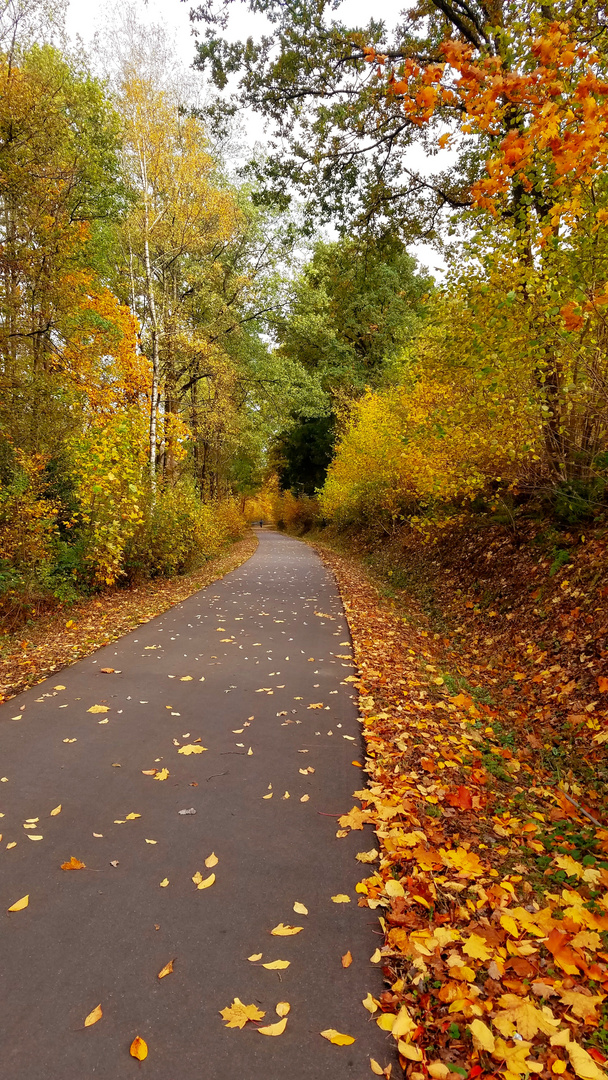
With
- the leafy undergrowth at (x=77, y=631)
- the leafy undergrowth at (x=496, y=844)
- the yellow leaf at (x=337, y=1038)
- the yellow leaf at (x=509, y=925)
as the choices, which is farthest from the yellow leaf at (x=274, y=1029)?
the leafy undergrowth at (x=77, y=631)

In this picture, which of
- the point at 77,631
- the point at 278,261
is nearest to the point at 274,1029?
the point at 77,631

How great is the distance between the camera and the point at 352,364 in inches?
969

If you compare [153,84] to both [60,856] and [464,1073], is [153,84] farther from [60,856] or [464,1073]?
[464,1073]

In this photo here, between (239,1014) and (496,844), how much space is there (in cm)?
187

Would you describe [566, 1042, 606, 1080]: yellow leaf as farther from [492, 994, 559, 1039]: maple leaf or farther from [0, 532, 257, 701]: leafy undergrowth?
[0, 532, 257, 701]: leafy undergrowth

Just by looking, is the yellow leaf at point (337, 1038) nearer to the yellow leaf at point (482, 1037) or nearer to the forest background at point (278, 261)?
the yellow leaf at point (482, 1037)

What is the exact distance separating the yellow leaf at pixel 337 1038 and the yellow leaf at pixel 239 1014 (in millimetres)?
260

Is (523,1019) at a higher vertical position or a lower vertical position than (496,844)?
higher

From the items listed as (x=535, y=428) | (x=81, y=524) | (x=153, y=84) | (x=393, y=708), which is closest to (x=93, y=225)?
(x=153, y=84)

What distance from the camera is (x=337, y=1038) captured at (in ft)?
6.44

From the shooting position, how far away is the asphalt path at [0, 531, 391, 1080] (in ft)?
6.41

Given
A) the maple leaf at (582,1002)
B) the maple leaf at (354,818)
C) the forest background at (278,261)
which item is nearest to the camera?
the maple leaf at (582,1002)

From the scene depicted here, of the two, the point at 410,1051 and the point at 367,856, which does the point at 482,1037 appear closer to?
the point at 410,1051

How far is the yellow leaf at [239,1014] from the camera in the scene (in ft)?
6.63
